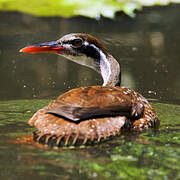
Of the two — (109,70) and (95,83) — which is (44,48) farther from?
(95,83)

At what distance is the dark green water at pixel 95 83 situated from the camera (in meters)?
4.88

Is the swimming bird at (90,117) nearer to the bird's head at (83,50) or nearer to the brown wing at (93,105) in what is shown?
the brown wing at (93,105)

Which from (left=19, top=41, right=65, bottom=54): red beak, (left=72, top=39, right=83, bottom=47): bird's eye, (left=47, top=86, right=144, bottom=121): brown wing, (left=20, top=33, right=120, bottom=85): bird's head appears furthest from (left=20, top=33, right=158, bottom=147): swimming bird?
(left=19, top=41, right=65, bottom=54): red beak

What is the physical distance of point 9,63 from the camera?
962 centimetres

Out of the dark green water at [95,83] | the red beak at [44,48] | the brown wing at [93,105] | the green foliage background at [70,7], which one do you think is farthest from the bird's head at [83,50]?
the green foliage background at [70,7]

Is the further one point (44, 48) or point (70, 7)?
point (70, 7)

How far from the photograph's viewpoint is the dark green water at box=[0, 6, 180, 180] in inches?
192

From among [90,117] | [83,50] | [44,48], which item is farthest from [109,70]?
[90,117]

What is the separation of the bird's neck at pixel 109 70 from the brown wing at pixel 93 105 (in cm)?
107

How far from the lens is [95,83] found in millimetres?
8742

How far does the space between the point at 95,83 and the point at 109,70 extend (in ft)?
4.83

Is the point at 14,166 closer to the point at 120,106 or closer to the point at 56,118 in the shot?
the point at 56,118

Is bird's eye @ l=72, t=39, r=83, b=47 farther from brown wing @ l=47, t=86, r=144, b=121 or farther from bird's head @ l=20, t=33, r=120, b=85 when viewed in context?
brown wing @ l=47, t=86, r=144, b=121

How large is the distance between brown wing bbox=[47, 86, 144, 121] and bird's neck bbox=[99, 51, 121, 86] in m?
1.07
